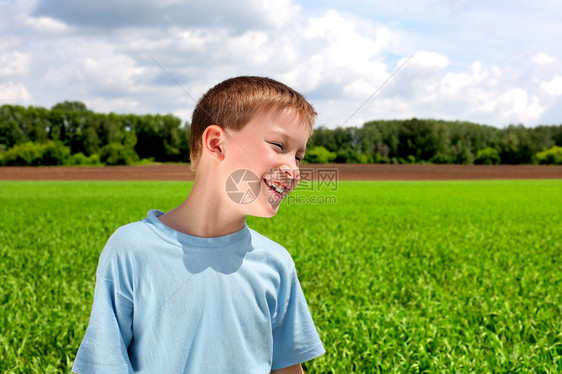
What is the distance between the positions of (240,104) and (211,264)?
20.3 inches

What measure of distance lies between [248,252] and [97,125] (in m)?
81.8

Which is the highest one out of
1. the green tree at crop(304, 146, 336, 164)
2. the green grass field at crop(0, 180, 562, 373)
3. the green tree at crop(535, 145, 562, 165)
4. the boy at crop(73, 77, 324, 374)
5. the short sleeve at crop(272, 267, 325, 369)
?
the green tree at crop(535, 145, 562, 165)

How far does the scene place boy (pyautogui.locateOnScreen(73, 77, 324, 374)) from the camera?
57.4 inches

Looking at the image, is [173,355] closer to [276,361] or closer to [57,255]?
[276,361]

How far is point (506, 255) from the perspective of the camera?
10242 millimetres

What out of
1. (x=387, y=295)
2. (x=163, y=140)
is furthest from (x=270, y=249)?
(x=163, y=140)

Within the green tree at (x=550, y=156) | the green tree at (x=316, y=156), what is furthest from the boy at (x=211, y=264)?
the green tree at (x=550, y=156)

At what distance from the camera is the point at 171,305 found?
1.47 m

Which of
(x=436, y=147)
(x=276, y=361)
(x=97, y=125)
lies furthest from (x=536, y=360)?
(x=97, y=125)

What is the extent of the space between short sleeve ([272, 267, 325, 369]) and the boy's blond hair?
0.56 m

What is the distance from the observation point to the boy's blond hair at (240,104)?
1550mm

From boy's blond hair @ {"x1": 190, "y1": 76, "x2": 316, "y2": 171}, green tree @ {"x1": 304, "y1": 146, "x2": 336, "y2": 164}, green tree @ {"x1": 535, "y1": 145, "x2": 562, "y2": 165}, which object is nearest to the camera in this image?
boy's blond hair @ {"x1": 190, "y1": 76, "x2": 316, "y2": 171}

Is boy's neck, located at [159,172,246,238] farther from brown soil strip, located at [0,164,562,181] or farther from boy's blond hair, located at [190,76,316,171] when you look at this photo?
brown soil strip, located at [0,164,562,181]

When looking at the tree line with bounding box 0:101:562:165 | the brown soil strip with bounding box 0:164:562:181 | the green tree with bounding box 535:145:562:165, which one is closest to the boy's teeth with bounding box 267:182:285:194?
the tree line with bounding box 0:101:562:165
